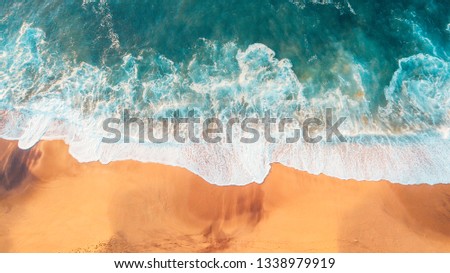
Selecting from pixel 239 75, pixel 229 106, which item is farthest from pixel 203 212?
pixel 239 75

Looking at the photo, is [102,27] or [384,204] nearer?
[384,204]

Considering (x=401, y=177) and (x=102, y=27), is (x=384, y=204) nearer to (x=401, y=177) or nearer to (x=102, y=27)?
(x=401, y=177)

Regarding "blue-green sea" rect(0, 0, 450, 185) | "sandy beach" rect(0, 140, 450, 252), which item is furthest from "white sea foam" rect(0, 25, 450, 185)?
"sandy beach" rect(0, 140, 450, 252)

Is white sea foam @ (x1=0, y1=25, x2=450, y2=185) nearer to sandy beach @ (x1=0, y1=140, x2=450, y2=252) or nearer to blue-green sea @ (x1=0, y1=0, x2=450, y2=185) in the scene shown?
blue-green sea @ (x1=0, y1=0, x2=450, y2=185)

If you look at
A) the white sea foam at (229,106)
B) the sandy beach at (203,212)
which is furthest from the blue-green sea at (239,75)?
the sandy beach at (203,212)
